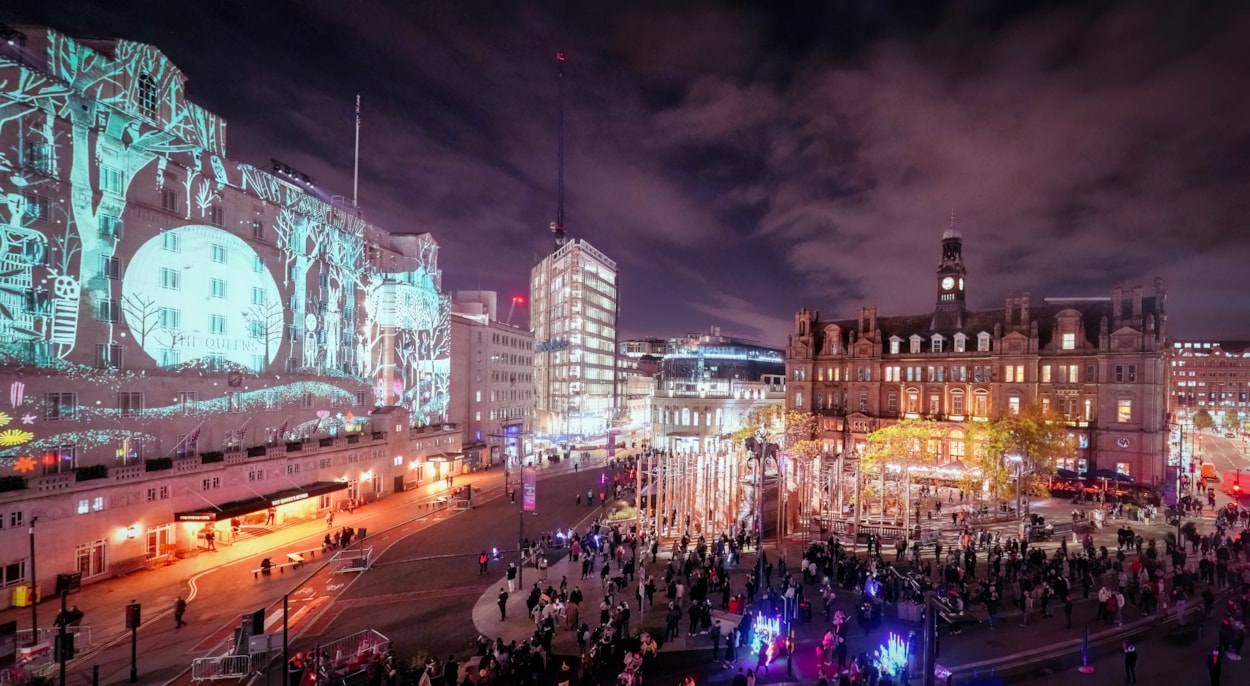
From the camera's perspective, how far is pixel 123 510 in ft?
A: 113

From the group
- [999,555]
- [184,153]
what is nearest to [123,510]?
[184,153]

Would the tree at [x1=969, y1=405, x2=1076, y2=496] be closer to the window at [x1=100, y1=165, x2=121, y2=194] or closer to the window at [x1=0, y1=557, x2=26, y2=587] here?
the window at [x1=0, y1=557, x2=26, y2=587]

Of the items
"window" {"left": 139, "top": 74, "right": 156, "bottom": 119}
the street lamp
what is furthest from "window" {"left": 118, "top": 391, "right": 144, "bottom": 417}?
the street lamp

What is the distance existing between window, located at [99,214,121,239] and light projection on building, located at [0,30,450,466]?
0.34 feet

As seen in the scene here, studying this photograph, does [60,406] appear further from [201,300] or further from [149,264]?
[201,300]

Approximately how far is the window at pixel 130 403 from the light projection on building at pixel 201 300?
99.6 inches

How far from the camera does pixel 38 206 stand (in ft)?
105

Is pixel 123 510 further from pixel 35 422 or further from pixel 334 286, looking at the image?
pixel 334 286

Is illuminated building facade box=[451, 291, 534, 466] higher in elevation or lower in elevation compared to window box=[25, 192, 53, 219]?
lower

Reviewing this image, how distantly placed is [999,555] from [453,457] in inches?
2104

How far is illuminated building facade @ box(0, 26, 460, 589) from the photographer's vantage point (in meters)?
31.2

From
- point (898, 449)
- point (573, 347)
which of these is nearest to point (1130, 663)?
point (898, 449)

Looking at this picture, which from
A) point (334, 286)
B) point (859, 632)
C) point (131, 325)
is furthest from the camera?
point (334, 286)

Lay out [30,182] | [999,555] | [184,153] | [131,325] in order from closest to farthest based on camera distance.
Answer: [999,555], [30,182], [131,325], [184,153]
